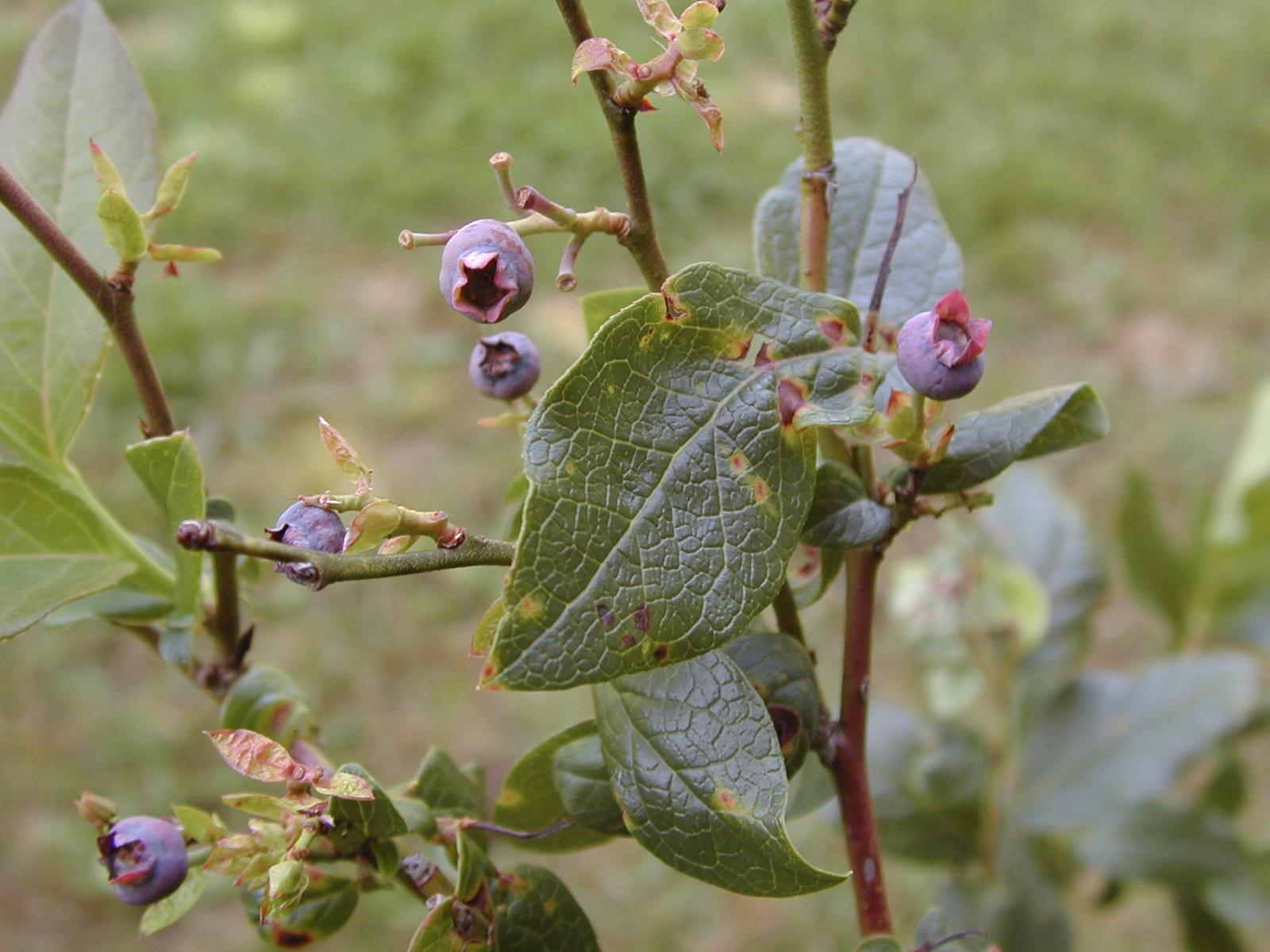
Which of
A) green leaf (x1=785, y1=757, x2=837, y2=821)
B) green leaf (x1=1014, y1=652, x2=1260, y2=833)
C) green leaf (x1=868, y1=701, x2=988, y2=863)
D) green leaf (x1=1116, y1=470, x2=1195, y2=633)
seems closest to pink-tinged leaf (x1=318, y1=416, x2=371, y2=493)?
green leaf (x1=785, y1=757, x2=837, y2=821)

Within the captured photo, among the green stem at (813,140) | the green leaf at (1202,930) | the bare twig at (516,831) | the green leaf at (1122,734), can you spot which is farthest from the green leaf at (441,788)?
the green leaf at (1202,930)

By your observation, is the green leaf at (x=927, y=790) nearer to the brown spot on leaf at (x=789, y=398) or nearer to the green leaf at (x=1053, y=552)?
the green leaf at (x=1053, y=552)

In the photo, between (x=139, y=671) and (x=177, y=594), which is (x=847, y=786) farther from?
(x=139, y=671)

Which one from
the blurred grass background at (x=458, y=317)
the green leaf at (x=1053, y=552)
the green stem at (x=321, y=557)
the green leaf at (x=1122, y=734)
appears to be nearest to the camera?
the green stem at (x=321, y=557)

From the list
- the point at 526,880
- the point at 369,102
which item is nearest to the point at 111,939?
the point at 526,880

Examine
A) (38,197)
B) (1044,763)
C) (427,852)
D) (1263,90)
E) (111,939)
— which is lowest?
(111,939)

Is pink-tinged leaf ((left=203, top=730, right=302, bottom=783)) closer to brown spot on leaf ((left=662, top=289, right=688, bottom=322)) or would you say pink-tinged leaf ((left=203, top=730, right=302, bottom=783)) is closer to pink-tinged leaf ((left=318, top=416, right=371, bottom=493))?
pink-tinged leaf ((left=318, top=416, right=371, bottom=493))

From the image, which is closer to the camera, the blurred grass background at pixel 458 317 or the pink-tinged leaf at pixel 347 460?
the pink-tinged leaf at pixel 347 460
